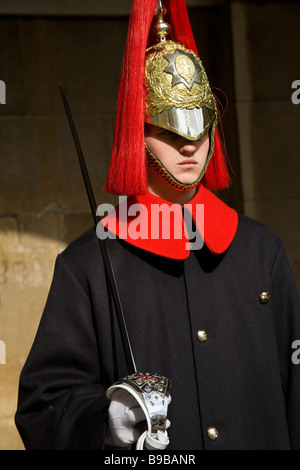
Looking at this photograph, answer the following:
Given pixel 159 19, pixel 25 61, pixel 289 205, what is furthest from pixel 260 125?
pixel 159 19

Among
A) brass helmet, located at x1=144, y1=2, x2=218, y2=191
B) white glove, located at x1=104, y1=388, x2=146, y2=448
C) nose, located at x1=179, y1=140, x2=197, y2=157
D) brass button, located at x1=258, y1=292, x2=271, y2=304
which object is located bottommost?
white glove, located at x1=104, y1=388, x2=146, y2=448

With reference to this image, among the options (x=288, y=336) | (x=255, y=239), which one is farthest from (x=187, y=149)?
(x=288, y=336)

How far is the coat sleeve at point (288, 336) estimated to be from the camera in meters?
3.17

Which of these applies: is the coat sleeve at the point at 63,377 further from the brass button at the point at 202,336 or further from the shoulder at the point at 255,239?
the shoulder at the point at 255,239

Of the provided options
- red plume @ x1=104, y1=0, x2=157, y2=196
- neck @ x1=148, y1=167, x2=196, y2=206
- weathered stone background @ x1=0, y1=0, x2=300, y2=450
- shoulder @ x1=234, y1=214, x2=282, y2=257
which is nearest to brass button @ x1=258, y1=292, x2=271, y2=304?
shoulder @ x1=234, y1=214, x2=282, y2=257

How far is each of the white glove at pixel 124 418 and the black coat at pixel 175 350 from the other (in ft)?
0.27

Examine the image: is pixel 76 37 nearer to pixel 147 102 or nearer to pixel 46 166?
pixel 46 166

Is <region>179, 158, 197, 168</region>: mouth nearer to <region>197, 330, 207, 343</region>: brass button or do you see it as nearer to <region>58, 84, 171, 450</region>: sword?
<region>197, 330, 207, 343</region>: brass button

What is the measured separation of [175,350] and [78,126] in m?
2.19

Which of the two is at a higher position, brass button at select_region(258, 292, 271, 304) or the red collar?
the red collar

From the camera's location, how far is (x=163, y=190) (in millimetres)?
3217

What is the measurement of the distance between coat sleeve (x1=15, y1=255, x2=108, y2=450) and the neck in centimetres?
38

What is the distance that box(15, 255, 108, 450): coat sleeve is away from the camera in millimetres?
2924

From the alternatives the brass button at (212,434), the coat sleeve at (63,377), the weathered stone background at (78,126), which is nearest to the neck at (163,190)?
the coat sleeve at (63,377)
